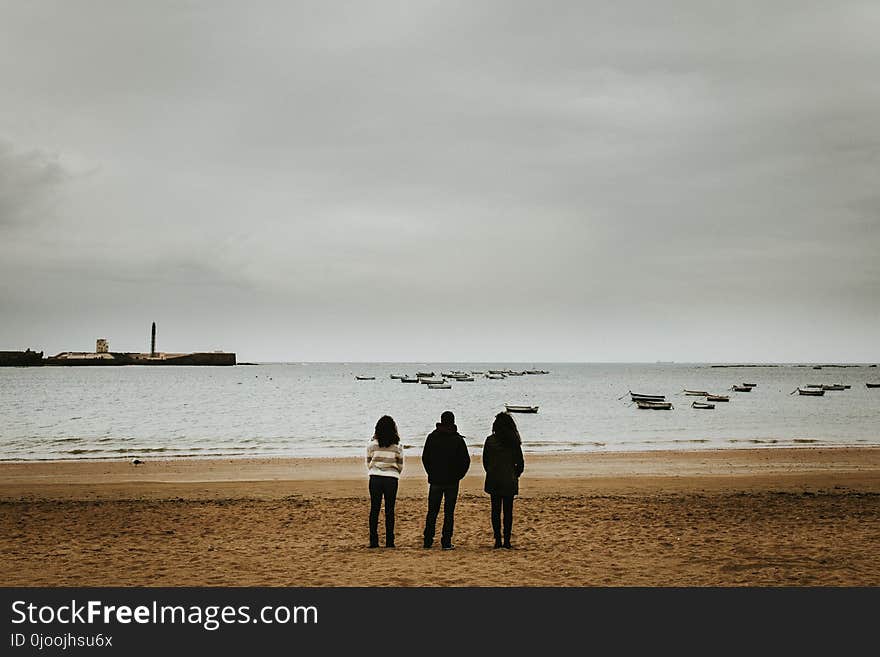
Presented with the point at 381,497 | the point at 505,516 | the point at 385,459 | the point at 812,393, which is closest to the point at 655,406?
the point at 812,393

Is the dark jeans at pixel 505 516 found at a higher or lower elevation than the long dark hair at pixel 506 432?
lower

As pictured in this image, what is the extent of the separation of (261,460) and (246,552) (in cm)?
1781

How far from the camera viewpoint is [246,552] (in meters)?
10.7

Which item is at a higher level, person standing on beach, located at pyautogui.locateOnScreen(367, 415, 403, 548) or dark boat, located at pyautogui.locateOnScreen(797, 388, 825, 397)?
person standing on beach, located at pyautogui.locateOnScreen(367, 415, 403, 548)

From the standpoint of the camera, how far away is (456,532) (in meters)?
12.4

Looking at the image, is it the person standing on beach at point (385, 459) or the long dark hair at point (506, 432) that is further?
the long dark hair at point (506, 432)

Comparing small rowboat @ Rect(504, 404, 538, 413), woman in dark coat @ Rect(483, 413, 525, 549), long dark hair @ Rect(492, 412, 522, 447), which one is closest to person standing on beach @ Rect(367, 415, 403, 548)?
woman in dark coat @ Rect(483, 413, 525, 549)

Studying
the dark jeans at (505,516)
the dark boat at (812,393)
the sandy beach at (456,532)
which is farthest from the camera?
the dark boat at (812,393)

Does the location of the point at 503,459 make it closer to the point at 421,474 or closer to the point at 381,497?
the point at 381,497

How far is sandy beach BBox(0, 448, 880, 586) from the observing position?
919cm

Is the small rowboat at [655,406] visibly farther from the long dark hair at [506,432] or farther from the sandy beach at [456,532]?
the long dark hair at [506,432]

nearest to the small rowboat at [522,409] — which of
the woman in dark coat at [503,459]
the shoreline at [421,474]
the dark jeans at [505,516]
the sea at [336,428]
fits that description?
the sea at [336,428]

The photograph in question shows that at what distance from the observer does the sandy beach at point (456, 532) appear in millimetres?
9188

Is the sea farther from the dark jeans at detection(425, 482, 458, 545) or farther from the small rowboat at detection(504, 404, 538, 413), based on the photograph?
the dark jeans at detection(425, 482, 458, 545)
